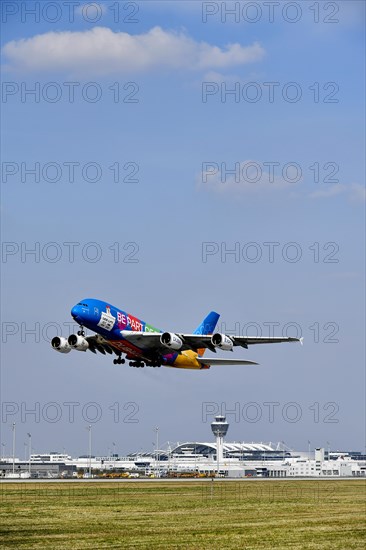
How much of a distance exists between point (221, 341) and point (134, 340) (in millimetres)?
7953

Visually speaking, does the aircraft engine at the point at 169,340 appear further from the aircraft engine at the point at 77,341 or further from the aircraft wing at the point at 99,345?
the aircraft engine at the point at 77,341

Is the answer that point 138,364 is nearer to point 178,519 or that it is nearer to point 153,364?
point 153,364

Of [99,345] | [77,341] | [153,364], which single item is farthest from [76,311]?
[153,364]

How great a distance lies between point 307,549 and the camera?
5331 centimetres

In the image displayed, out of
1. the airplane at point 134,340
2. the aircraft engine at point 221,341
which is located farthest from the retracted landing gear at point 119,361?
the aircraft engine at point 221,341

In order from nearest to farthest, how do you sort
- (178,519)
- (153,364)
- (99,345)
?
(178,519) < (99,345) < (153,364)

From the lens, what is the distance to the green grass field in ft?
182

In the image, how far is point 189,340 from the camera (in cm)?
8506

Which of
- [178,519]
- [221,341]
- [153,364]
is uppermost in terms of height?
[221,341]

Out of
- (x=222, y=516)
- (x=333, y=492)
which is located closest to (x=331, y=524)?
(x=222, y=516)

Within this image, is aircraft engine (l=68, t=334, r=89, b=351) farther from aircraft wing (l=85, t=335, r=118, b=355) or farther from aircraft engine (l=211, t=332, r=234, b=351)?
aircraft engine (l=211, t=332, r=234, b=351)

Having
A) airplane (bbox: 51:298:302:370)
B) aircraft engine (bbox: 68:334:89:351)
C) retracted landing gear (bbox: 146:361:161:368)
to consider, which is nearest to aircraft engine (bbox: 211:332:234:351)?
airplane (bbox: 51:298:302:370)

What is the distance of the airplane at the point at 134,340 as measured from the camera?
77000 mm

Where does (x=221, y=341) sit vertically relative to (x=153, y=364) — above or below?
above
